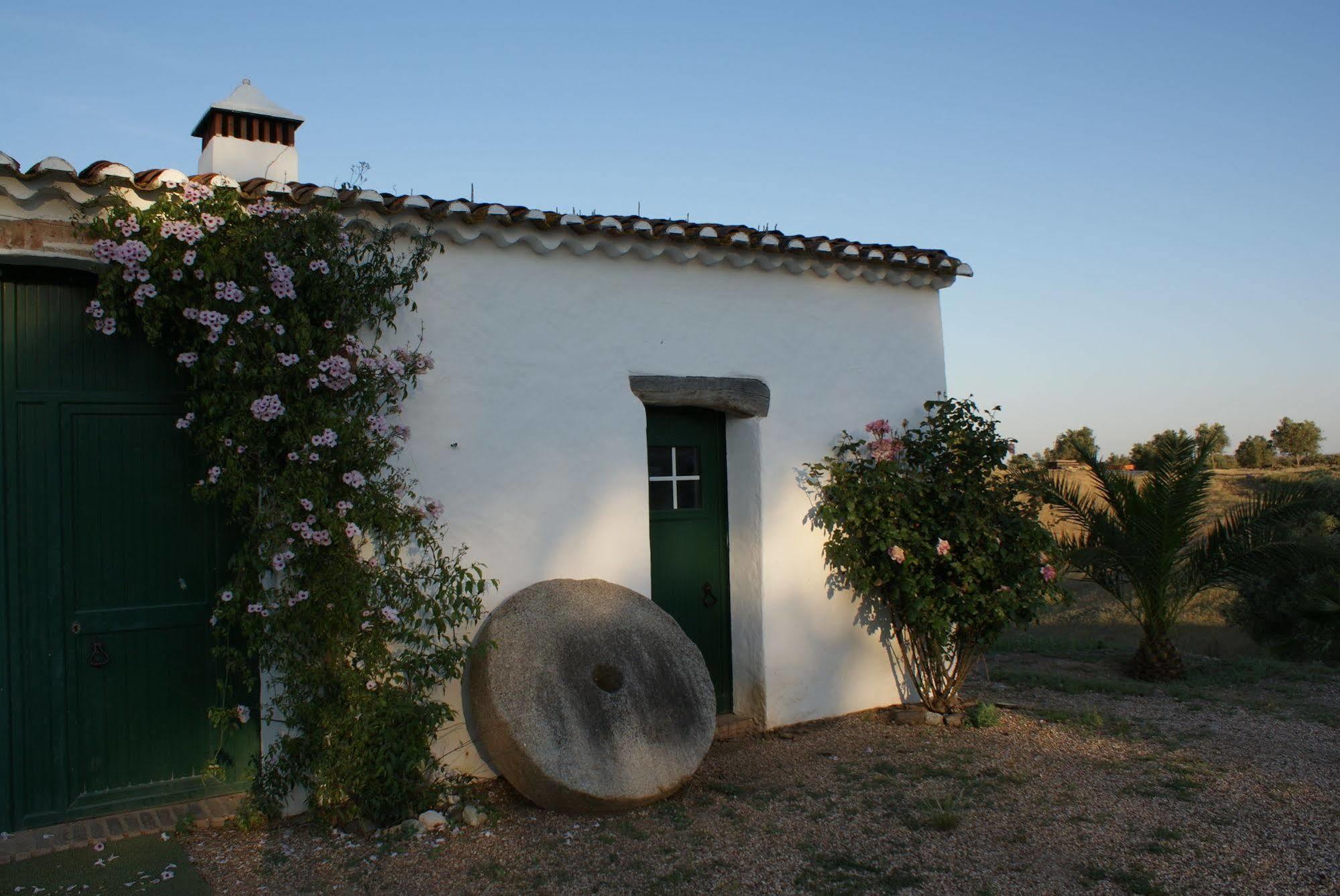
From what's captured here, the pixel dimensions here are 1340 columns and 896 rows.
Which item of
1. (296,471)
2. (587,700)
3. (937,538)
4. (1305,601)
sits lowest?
(1305,601)

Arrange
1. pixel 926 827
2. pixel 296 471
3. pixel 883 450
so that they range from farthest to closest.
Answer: pixel 883 450
pixel 926 827
pixel 296 471

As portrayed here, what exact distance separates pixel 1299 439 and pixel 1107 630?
59.5 feet

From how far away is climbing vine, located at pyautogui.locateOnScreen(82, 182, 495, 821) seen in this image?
4105 millimetres

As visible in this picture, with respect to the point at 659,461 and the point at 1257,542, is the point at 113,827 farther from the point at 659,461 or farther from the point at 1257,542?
the point at 1257,542

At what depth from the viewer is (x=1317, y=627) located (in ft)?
31.1

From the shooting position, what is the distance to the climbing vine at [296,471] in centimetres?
411

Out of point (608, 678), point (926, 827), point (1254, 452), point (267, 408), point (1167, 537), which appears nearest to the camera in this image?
point (267, 408)

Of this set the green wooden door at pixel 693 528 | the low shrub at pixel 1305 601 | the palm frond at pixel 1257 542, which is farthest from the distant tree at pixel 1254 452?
the green wooden door at pixel 693 528

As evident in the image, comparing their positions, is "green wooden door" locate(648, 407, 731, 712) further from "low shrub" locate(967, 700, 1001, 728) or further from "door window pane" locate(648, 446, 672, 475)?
"low shrub" locate(967, 700, 1001, 728)

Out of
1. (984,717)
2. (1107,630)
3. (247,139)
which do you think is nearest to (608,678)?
(984,717)

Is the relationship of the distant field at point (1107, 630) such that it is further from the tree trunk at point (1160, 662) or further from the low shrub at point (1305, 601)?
the tree trunk at point (1160, 662)

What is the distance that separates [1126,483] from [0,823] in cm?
775

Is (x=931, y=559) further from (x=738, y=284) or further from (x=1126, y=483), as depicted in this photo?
(x=1126, y=483)

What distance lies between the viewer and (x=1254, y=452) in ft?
84.9
